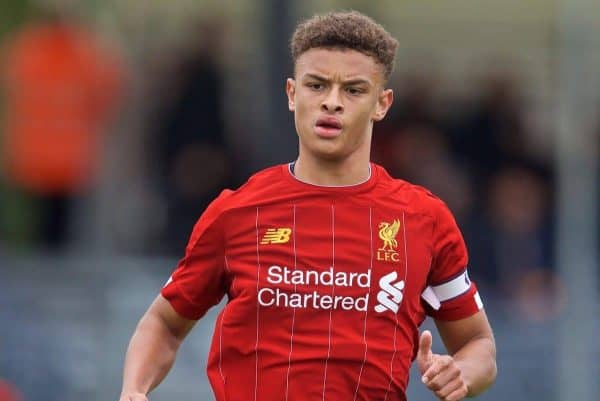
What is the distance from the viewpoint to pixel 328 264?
210 inches

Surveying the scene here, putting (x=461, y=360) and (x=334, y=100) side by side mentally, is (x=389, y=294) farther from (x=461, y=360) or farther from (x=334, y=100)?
(x=334, y=100)

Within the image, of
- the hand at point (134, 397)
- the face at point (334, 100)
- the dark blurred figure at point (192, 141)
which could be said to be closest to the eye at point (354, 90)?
the face at point (334, 100)

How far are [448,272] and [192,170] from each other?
6.21 metres

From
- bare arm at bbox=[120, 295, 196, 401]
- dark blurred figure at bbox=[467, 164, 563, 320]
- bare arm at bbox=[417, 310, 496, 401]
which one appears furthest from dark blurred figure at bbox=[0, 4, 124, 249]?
bare arm at bbox=[417, 310, 496, 401]

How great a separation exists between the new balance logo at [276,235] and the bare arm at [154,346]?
442mm

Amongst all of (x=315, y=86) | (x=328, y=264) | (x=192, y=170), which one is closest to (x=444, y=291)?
(x=328, y=264)

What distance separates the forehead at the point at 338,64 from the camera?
5.33 m

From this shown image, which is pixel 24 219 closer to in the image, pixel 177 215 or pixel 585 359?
pixel 177 215

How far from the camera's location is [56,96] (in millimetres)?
11570

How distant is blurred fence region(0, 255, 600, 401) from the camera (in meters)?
10.8

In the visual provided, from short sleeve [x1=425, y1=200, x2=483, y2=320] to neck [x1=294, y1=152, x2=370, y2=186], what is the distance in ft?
0.95

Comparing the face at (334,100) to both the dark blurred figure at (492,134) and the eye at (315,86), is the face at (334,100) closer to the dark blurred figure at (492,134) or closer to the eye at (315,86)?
the eye at (315,86)

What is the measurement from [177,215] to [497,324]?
2283mm

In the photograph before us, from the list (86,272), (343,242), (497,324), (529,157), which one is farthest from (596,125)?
(343,242)
